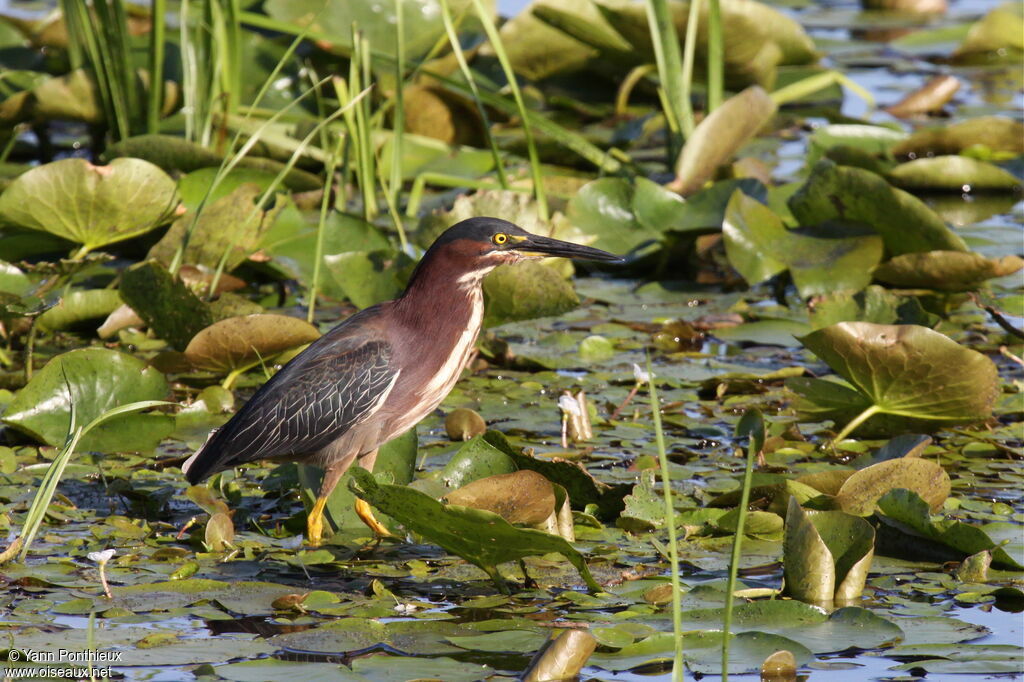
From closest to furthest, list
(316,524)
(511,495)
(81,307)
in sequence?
1. (511,495)
2. (316,524)
3. (81,307)

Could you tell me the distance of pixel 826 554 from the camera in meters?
3.73

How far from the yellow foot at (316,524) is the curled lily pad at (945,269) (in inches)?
126

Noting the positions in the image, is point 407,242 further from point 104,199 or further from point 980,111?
point 980,111

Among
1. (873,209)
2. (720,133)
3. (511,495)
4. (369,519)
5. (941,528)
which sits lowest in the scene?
(369,519)

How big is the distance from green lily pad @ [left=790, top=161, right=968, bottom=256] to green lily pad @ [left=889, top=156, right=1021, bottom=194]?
1503mm

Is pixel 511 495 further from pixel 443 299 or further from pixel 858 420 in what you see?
pixel 858 420

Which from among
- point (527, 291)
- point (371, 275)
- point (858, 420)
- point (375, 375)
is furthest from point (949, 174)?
point (375, 375)

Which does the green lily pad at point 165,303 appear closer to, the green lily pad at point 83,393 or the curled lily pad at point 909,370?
the green lily pad at point 83,393

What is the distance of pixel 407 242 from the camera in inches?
288

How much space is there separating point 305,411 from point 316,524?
43 cm

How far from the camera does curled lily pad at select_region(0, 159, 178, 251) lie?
5852mm

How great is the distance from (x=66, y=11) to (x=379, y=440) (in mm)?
4791

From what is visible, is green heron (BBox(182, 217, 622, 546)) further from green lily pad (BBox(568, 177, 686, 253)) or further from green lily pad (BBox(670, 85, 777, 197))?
green lily pad (BBox(670, 85, 777, 197))

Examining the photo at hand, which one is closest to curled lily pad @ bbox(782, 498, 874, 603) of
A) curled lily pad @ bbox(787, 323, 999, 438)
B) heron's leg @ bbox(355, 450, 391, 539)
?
curled lily pad @ bbox(787, 323, 999, 438)
